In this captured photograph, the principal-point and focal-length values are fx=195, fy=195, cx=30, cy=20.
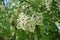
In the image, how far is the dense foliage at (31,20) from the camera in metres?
2.16

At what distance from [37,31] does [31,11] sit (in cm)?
24

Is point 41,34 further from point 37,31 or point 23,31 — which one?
point 23,31

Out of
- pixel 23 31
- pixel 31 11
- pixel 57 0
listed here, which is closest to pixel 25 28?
pixel 23 31

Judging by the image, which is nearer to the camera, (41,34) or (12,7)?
(41,34)

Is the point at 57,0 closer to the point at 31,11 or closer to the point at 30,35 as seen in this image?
the point at 31,11

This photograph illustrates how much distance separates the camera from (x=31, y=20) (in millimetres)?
2141

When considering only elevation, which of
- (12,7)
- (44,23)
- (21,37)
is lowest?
(21,37)

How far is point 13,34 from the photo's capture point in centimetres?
228

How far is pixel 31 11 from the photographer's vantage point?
2.24m

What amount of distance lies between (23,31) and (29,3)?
34 cm

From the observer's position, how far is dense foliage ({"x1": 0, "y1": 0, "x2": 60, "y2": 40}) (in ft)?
7.10

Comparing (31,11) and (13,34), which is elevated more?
(31,11)

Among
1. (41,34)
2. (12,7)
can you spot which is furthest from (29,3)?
(41,34)

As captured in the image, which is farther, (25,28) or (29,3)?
(29,3)
